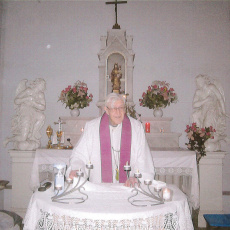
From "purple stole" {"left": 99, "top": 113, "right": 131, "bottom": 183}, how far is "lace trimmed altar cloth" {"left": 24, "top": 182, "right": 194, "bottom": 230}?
0.96 metres

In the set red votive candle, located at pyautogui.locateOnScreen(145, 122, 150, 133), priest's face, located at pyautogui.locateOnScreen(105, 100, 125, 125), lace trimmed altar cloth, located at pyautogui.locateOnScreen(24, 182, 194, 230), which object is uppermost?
priest's face, located at pyautogui.locateOnScreen(105, 100, 125, 125)

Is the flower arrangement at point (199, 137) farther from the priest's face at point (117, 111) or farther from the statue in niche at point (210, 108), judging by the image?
the priest's face at point (117, 111)

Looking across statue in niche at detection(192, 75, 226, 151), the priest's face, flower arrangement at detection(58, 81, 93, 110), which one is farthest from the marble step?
the priest's face

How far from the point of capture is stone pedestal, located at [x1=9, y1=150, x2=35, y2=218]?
4.78 metres

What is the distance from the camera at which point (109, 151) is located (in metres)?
3.03

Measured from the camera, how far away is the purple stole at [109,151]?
9.78 feet

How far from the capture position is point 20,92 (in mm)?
5285

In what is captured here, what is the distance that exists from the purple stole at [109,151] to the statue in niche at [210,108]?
2565mm

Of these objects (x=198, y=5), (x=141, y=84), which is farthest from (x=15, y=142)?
(x=198, y=5)

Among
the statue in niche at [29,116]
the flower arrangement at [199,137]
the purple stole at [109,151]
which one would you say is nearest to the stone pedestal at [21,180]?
the statue in niche at [29,116]

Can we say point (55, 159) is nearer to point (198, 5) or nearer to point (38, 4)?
point (38, 4)

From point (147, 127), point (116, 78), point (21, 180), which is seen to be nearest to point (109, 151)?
point (147, 127)

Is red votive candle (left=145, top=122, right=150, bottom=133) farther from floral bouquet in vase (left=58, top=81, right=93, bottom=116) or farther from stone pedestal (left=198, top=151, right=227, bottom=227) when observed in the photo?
floral bouquet in vase (left=58, top=81, right=93, bottom=116)

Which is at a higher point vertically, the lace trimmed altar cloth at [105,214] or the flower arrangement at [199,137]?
the flower arrangement at [199,137]
